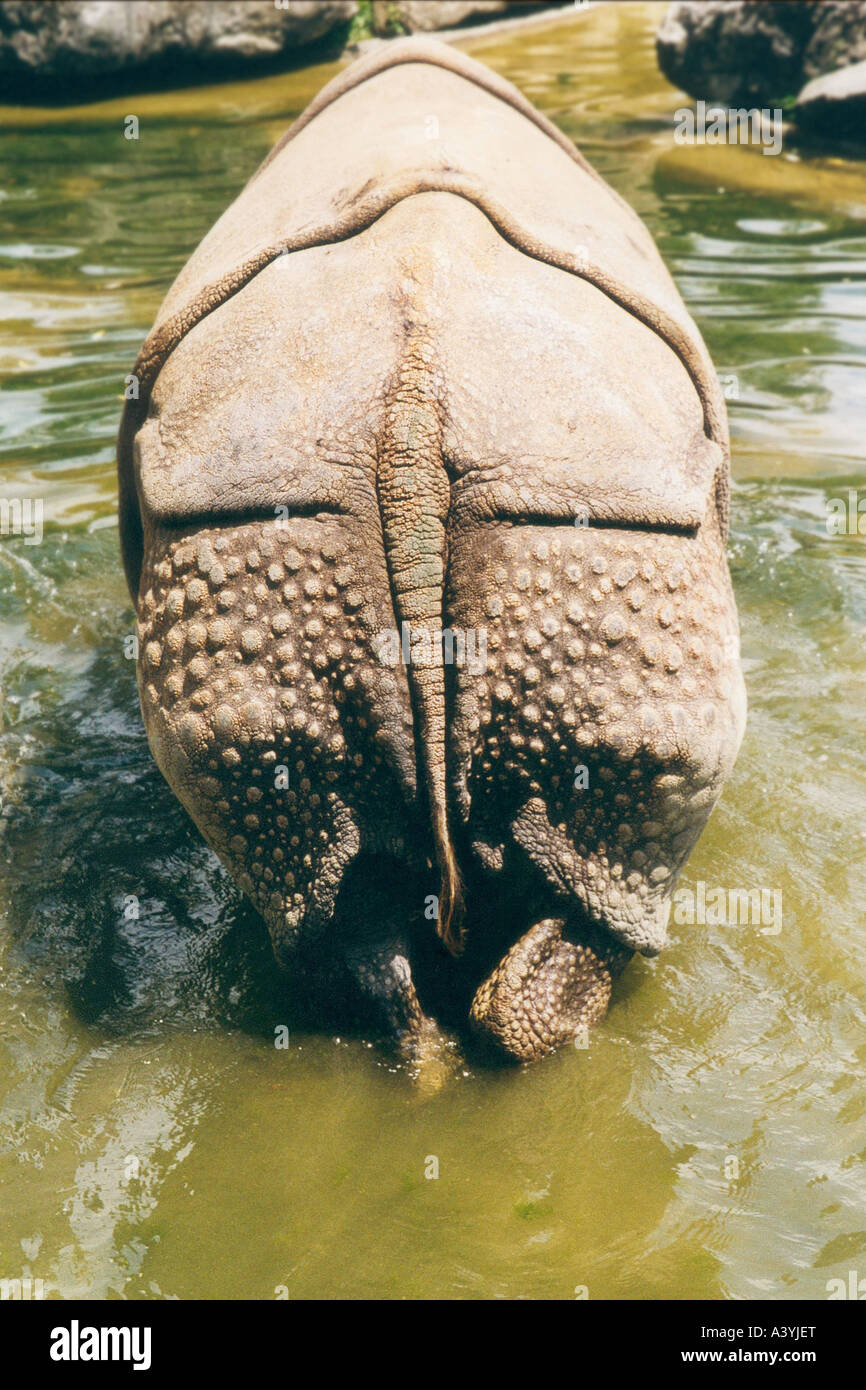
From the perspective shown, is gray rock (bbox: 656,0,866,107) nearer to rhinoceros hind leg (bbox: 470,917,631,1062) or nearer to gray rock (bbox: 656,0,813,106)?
gray rock (bbox: 656,0,813,106)

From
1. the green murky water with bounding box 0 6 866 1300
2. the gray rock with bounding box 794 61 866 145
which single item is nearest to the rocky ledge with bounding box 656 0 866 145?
the gray rock with bounding box 794 61 866 145

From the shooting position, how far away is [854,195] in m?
10.2

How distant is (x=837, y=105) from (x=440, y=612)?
381 inches

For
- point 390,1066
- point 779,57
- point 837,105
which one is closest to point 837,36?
point 779,57

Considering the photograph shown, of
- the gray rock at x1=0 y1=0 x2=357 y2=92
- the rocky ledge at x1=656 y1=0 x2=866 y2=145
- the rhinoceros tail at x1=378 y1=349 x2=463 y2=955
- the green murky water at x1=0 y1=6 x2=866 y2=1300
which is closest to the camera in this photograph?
the green murky water at x1=0 y1=6 x2=866 y2=1300

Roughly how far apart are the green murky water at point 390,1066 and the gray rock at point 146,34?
870 centimetres

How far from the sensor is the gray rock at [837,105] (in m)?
10.8

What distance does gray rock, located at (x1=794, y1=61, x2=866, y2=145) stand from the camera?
1084 centimetres

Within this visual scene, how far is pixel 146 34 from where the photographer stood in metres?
13.5

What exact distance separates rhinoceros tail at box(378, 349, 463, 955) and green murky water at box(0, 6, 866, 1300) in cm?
87

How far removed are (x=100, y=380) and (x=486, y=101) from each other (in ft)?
11.5

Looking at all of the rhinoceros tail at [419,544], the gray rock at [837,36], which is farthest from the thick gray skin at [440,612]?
the gray rock at [837,36]
